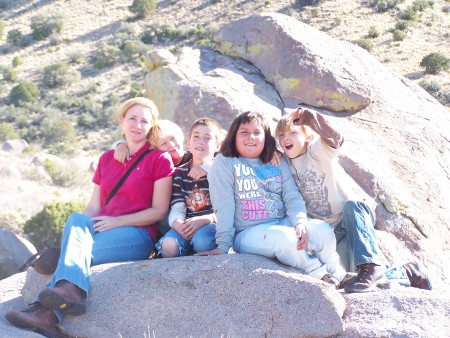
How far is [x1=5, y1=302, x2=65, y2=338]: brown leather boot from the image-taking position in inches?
161

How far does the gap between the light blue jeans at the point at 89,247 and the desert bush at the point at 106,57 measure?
2560 centimetres

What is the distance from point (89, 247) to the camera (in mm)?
4449

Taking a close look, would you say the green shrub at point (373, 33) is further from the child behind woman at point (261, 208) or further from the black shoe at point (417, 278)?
the child behind woman at point (261, 208)

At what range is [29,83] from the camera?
Answer: 27.6 metres

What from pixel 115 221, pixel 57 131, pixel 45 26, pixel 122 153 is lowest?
pixel 57 131

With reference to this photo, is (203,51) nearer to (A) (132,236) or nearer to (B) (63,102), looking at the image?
(A) (132,236)

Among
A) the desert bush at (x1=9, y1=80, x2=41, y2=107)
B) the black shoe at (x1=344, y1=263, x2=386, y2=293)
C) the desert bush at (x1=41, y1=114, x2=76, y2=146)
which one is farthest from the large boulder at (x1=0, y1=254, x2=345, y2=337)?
the desert bush at (x1=9, y1=80, x2=41, y2=107)

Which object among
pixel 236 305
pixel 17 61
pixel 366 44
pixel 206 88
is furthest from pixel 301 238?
pixel 17 61

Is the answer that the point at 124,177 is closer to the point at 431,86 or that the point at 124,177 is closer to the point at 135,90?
the point at 431,86

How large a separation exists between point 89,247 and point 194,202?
2.95 feet

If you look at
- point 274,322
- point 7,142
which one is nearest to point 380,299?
point 274,322

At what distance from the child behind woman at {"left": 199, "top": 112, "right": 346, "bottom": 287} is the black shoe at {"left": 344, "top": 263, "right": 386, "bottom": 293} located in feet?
0.41

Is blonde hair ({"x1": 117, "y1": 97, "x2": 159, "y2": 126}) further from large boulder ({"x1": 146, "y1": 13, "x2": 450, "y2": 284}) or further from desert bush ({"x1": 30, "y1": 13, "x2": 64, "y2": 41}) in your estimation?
desert bush ({"x1": 30, "y1": 13, "x2": 64, "y2": 41})

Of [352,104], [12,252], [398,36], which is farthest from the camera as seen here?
[398,36]
